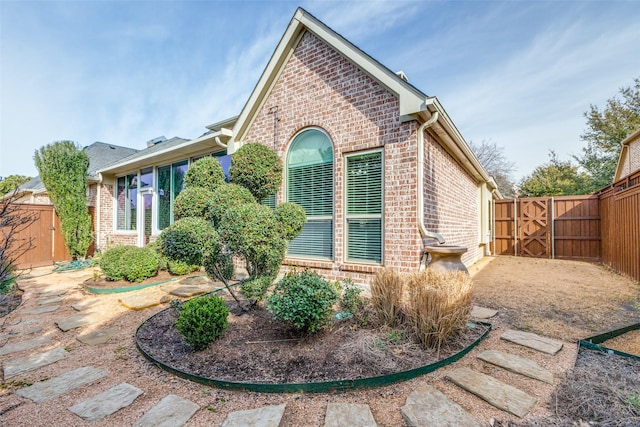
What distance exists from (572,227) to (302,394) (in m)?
13.0

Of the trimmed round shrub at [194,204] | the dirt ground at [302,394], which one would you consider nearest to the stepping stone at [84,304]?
the dirt ground at [302,394]

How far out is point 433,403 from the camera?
7.14 feet

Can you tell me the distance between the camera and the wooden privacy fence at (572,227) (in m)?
7.24

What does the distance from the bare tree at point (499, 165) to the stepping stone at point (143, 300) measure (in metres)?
25.0

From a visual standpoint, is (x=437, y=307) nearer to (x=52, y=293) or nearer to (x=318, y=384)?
(x=318, y=384)

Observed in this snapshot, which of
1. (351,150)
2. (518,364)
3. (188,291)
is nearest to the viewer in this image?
(518,364)

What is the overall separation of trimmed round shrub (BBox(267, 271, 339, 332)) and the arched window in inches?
101

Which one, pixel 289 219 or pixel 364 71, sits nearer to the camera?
pixel 289 219

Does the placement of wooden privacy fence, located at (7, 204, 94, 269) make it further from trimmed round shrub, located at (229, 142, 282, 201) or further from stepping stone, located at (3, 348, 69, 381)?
trimmed round shrub, located at (229, 142, 282, 201)

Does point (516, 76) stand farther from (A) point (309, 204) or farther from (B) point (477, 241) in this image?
(A) point (309, 204)

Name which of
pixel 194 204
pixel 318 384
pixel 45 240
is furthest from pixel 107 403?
pixel 45 240

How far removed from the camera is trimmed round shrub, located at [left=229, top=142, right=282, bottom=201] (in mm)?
4312

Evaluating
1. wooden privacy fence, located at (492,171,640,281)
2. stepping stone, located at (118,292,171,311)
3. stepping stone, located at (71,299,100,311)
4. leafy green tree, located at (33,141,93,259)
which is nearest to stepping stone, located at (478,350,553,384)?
stepping stone, located at (118,292,171,311)

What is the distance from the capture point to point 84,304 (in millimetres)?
5148
